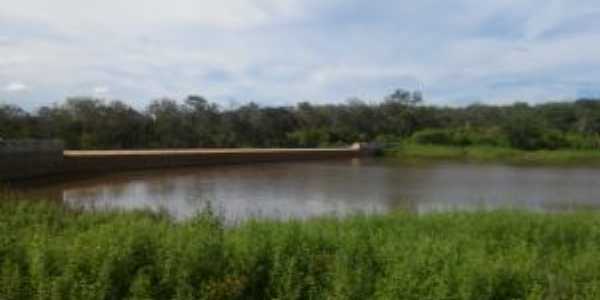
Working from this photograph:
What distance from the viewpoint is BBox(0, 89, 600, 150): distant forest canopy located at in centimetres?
3803

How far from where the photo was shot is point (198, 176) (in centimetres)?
2573

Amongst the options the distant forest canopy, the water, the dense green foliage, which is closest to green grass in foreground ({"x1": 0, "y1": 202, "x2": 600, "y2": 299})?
the water

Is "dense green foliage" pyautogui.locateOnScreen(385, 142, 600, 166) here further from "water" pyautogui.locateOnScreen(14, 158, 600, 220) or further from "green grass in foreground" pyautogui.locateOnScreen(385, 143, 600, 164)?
"water" pyautogui.locateOnScreen(14, 158, 600, 220)

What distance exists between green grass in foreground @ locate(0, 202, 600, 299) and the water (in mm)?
5617

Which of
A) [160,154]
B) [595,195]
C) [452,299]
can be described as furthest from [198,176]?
[452,299]

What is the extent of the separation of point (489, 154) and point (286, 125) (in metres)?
16.9

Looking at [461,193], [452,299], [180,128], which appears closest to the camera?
[452,299]

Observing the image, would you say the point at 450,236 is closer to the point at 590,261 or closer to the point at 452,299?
the point at 590,261

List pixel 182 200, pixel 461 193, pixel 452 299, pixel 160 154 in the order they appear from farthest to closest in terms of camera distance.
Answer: pixel 160 154 → pixel 461 193 → pixel 182 200 → pixel 452 299

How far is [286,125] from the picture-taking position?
5584cm

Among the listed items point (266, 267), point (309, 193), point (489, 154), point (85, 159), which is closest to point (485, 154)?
point (489, 154)

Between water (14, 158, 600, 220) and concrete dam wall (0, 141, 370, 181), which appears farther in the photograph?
concrete dam wall (0, 141, 370, 181)

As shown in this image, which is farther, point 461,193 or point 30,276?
point 461,193

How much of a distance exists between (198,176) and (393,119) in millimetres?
37945
